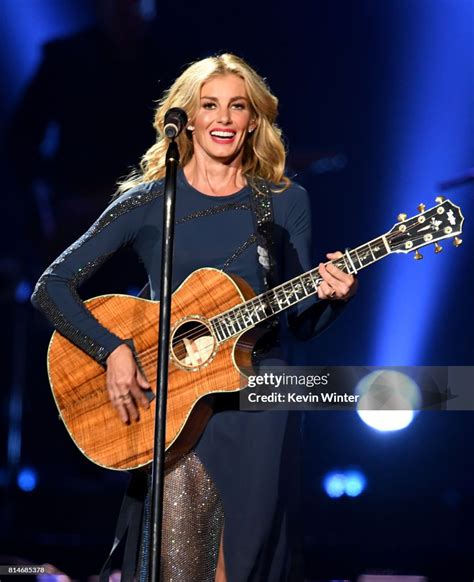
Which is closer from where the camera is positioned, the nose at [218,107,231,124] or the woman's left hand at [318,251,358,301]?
the woman's left hand at [318,251,358,301]

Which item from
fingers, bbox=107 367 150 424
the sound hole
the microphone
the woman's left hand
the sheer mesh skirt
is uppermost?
the microphone

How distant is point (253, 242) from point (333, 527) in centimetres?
255

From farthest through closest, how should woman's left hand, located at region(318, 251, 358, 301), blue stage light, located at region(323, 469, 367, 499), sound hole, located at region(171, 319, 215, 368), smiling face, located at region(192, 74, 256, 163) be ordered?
blue stage light, located at region(323, 469, 367, 499)
smiling face, located at region(192, 74, 256, 163)
sound hole, located at region(171, 319, 215, 368)
woman's left hand, located at region(318, 251, 358, 301)

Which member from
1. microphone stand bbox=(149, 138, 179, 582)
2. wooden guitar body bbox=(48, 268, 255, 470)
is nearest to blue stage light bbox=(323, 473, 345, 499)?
wooden guitar body bbox=(48, 268, 255, 470)

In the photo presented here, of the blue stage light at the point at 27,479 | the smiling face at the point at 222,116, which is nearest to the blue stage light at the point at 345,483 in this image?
the blue stage light at the point at 27,479

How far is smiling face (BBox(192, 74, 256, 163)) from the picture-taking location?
3027 millimetres

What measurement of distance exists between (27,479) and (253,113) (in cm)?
325

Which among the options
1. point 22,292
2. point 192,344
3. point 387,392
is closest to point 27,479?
point 22,292

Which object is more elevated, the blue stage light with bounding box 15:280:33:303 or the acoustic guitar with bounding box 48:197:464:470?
the blue stage light with bounding box 15:280:33:303

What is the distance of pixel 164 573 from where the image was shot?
2912 millimetres

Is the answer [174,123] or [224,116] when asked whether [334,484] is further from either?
[174,123]

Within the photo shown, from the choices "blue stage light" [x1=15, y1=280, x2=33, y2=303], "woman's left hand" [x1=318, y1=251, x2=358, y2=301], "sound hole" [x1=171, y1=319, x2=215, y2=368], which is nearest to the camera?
"woman's left hand" [x1=318, y1=251, x2=358, y2=301]

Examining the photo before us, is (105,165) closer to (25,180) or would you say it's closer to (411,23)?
(25,180)

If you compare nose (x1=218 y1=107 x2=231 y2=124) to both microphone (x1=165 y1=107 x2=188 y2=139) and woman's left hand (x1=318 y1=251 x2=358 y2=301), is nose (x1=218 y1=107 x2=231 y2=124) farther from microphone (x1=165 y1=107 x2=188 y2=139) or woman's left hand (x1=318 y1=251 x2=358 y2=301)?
woman's left hand (x1=318 y1=251 x2=358 y2=301)
